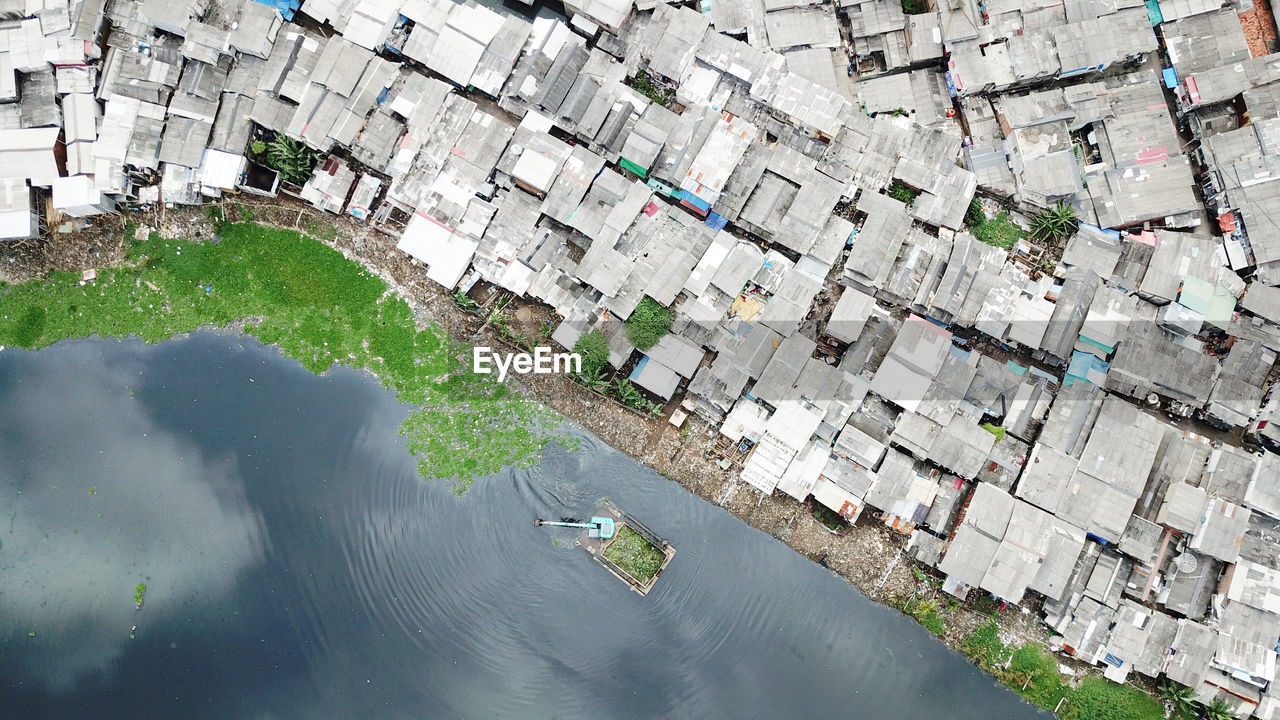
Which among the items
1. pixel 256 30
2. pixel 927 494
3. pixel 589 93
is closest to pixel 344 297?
pixel 256 30

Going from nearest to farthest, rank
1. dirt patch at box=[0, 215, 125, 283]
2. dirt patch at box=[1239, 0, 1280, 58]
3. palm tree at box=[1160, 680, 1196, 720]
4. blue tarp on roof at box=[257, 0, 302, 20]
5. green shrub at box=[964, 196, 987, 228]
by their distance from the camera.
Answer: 1. palm tree at box=[1160, 680, 1196, 720]
2. blue tarp on roof at box=[257, 0, 302, 20]
3. green shrub at box=[964, 196, 987, 228]
4. dirt patch at box=[0, 215, 125, 283]
5. dirt patch at box=[1239, 0, 1280, 58]

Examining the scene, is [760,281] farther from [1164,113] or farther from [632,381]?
[1164,113]

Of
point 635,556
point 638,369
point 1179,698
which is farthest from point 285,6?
point 1179,698

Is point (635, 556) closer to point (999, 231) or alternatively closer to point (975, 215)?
point (975, 215)

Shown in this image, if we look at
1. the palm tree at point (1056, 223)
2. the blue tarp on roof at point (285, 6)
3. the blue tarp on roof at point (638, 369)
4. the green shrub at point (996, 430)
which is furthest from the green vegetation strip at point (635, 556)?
the blue tarp on roof at point (285, 6)

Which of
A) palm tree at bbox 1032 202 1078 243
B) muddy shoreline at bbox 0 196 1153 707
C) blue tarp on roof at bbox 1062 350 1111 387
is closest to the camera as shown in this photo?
blue tarp on roof at bbox 1062 350 1111 387

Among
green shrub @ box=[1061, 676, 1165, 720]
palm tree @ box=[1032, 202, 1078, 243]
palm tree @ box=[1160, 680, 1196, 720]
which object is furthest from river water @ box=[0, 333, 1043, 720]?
palm tree @ box=[1032, 202, 1078, 243]

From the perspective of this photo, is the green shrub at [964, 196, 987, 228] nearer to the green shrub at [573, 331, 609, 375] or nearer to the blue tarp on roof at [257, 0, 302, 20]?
the green shrub at [573, 331, 609, 375]
